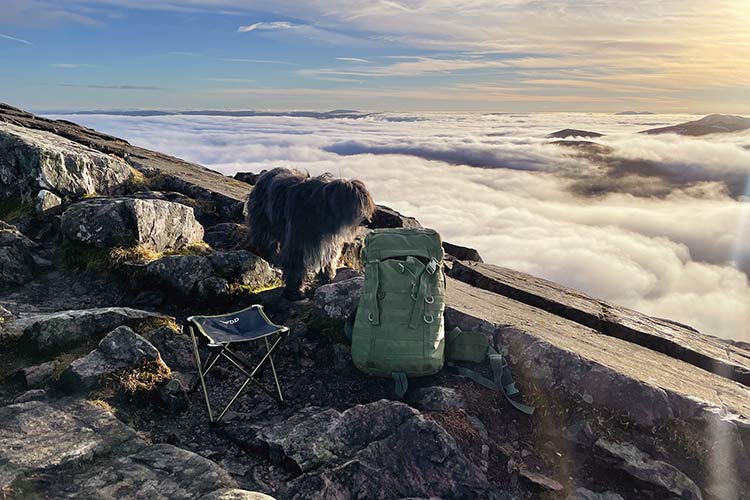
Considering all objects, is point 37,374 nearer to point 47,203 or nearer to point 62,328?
point 62,328

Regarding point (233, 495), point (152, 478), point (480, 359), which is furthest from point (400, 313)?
point (152, 478)

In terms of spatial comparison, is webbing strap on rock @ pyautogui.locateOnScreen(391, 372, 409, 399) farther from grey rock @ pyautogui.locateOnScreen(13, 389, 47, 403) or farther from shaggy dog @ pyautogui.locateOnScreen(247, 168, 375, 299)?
grey rock @ pyautogui.locateOnScreen(13, 389, 47, 403)

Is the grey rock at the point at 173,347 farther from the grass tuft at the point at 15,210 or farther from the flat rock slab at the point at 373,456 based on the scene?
the grass tuft at the point at 15,210

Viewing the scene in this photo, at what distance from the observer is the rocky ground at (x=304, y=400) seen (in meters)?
4.02

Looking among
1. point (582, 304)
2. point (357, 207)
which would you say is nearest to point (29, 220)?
point (357, 207)

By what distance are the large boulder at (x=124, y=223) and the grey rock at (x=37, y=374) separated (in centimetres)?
310

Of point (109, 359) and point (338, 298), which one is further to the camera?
point (338, 298)

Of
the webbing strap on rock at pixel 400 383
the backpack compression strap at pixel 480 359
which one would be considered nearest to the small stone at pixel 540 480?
the backpack compression strap at pixel 480 359

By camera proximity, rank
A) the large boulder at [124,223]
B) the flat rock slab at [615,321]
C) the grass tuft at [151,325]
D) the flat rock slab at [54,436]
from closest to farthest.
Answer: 1. the flat rock slab at [54,436]
2. the grass tuft at [151,325]
3. the flat rock slab at [615,321]
4. the large boulder at [124,223]

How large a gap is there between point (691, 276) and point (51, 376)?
206 m

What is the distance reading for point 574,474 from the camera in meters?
4.62

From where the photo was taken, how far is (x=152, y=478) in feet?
12.3

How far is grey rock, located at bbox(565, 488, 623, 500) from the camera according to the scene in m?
4.34

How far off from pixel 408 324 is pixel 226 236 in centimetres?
516
